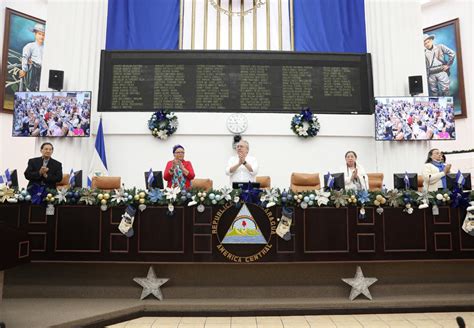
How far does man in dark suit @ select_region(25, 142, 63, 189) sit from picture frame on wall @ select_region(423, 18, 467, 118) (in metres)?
10.1

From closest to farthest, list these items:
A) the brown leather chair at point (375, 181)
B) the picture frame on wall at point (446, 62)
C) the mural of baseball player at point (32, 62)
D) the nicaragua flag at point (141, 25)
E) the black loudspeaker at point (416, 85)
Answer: the brown leather chair at point (375, 181)
the black loudspeaker at point (416, 85)
the nicaragua flag at point (141, 25)
the mural of baseball player at point (32, 62)
the picture frame on wall at point (446, 62)

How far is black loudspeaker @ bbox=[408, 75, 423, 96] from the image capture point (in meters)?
6.75

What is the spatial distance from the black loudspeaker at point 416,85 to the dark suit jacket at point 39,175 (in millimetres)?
6141

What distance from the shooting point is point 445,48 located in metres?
10.5

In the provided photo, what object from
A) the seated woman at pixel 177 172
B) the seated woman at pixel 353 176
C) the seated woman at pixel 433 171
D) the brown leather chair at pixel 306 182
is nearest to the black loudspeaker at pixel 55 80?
the seated woman at pixel 177 172

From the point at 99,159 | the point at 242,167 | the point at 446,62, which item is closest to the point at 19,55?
the point at 99,159

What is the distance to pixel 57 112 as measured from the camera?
6395 millimetres

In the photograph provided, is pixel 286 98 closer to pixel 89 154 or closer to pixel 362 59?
pixel 362 59

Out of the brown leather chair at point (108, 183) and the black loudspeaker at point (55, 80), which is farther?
the black loudspeaker at point (55, 80)

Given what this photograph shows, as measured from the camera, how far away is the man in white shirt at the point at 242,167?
4532 millimetres

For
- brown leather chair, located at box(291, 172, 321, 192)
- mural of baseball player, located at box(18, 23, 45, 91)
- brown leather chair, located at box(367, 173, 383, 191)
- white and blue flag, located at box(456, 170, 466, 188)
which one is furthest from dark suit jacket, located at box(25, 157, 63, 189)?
mural of baseball player, located at box(18, 23, 45, 91)

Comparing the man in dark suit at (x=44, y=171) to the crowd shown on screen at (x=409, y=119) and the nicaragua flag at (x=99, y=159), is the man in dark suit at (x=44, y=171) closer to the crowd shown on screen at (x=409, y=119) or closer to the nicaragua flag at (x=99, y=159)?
the nicaragua flag at (x=99, y=159)

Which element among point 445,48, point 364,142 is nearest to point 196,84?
point 364,142

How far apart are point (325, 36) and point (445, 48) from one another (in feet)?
16.9
